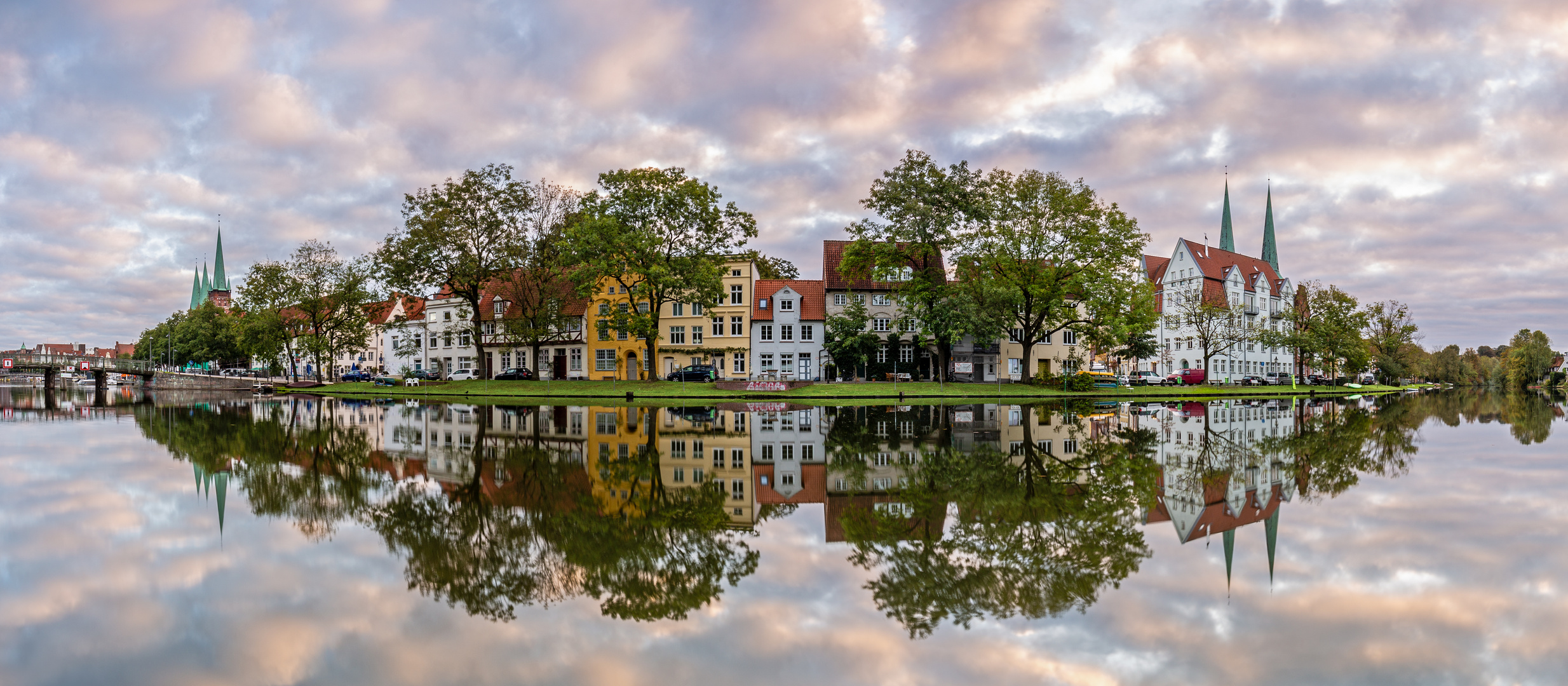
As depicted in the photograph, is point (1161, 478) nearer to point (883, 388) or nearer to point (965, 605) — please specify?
point (965, 605)

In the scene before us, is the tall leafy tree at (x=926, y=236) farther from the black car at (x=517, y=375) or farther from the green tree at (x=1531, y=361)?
the green tree at (x=1531, y=361)

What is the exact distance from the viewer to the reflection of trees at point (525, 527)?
26.3ft

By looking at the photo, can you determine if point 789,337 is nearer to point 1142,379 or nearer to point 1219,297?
point 1142,379

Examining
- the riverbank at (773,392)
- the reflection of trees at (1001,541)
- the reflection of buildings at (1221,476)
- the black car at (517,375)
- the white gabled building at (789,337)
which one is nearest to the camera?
the reflection of trees at (1001,541)

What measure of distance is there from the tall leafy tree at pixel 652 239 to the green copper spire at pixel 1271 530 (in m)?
43.9

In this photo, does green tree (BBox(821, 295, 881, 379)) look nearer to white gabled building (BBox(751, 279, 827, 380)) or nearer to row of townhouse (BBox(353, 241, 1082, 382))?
row of townhouse (BBox(353, 241, 1082, 382))

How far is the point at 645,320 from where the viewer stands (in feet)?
180

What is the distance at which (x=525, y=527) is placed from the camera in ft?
35.1

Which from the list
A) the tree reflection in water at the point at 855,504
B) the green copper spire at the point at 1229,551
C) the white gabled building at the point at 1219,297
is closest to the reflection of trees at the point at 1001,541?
the tree reflection in water at the point at 855,504

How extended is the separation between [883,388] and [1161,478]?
36946mm

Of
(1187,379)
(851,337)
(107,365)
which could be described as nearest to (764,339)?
(851,337)

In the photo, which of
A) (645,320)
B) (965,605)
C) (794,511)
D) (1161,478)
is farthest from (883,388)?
(965,605)

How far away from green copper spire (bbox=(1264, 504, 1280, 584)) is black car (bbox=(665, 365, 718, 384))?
160ft

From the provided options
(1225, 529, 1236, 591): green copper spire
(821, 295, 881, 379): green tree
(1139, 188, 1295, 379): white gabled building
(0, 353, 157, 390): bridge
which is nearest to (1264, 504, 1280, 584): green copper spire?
(1225, 529, 1236, 591): green copper spire
